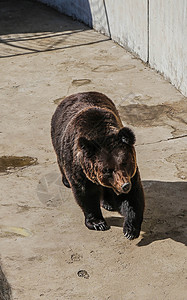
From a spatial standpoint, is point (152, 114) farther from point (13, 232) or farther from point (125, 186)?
point (125, 186)

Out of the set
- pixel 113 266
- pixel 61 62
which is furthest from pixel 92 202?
pixel 61 62

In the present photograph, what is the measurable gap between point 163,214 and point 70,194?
3.88ft

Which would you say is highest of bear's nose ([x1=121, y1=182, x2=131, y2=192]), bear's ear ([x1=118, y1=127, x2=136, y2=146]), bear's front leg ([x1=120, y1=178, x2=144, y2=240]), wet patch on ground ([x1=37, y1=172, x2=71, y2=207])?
bear's ear ([x1=118, y1=127, x2=136, y2=146])

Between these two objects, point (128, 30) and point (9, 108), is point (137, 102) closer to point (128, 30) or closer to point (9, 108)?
point (9, 108)

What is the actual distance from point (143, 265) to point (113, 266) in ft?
0.91

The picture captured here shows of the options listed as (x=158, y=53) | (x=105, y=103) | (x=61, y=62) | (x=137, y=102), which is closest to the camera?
(x=105, y=103)

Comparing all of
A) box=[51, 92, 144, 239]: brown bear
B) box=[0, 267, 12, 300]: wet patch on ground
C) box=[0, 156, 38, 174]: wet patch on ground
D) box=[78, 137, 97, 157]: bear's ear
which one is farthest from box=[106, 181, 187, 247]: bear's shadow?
box=[0, 156, 38, 174]: wet patch on ground

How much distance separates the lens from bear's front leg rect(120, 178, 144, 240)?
509 centimetres

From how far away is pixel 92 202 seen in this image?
5277 mm

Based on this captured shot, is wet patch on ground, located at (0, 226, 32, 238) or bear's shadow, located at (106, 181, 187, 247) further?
wet patch on ground, located at (0, 226, 32, 238)

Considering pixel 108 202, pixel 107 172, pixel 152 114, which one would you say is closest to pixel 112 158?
pixel 107 172

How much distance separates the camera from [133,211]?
5.13m

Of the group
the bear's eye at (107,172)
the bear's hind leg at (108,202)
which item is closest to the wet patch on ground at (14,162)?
the bear's hind leg at (108,202)

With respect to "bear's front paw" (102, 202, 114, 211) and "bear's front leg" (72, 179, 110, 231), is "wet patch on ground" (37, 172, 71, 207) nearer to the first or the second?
"bear's front paw" (102, 202, 114, 211)
